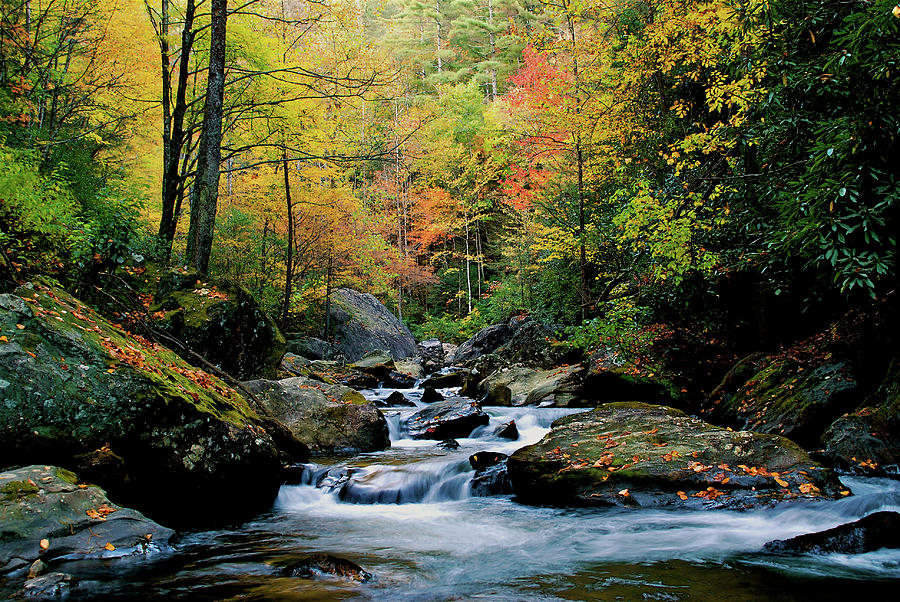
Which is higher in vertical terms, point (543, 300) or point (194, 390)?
point (543, 300)

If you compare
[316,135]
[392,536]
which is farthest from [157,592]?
[316,135]

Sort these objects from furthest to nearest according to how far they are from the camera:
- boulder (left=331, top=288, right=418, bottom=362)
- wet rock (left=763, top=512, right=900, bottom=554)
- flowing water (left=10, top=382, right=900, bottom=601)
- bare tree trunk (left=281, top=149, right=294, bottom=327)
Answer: boulder (left=331, top=288, right=418, bottom=362)
bare tree trunk (left=281, top=149, right=294, bottom=327)
wet rock (left=763, top=512, right=900, bottom=554)
flowing water (left=10, top=382, right=900, bottom=601)

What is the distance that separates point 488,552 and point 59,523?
3.13m

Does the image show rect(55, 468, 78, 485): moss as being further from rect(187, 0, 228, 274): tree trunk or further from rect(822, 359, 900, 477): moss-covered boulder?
rect(822, 359, 900, 477): moss-covered boulder

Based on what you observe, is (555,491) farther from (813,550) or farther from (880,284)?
(880,284)

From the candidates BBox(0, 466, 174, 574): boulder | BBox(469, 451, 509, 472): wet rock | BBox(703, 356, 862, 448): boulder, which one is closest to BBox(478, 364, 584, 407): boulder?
BBox(703, 356, 862, 448): boulder

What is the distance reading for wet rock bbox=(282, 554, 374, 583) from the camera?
3469 millimetres

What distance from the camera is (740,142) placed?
23.2 feet

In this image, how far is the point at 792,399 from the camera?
6586mm

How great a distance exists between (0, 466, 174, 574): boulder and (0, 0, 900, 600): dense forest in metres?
0.02

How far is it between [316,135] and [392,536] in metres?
9.67

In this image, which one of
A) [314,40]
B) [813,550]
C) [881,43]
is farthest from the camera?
[314,40]

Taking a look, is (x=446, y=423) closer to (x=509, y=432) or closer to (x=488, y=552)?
(x=509, y=432)

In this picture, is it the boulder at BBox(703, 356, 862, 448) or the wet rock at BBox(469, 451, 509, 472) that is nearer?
the boulder at BBox(703, 356, 862, 448)
